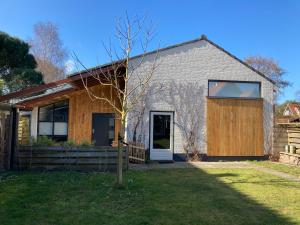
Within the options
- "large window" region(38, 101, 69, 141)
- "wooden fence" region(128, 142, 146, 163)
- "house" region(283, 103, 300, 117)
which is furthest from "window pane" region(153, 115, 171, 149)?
"house" region(283, 103, 300, 117)

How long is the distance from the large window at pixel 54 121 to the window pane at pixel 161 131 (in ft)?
15.9

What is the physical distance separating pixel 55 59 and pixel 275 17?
1045 inches

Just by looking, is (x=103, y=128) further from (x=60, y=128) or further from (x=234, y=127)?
(x=234, y=127)

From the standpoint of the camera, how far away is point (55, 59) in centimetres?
3656

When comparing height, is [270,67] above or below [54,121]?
above

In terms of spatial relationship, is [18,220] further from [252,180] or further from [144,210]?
[252,180]

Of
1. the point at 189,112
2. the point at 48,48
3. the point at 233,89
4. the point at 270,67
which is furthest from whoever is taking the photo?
the point at 270,67

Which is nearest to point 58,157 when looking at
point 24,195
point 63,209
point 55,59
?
point 24,195

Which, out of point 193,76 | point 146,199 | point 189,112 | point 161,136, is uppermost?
point 193,76

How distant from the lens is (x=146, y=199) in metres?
6.68

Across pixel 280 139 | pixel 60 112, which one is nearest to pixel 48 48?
pixel 60 112

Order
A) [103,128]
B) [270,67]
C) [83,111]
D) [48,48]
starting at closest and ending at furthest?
[83,111]
[103,128]
[48,48]
[270,67]

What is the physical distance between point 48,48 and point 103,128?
23475 mm

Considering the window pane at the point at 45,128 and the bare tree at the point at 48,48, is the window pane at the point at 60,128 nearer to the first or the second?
the window pane at the point at 45,128
